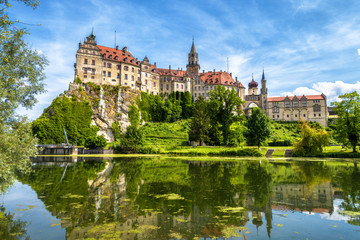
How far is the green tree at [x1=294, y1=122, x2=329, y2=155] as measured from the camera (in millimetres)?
37531

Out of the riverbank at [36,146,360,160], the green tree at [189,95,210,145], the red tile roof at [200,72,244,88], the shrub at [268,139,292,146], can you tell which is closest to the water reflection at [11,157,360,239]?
the riverbank at [36,146,360,160]

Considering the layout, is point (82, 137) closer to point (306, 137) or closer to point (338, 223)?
point (306, 137)

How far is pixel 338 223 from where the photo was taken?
8102mm

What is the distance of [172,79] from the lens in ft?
300

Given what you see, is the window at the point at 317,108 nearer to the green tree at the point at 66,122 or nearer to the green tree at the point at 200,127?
the green tree at the point at 200,127

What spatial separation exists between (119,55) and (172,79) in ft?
76.6

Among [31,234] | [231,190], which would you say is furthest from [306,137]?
[31,234]

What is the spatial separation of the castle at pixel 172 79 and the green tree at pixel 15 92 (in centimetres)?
4763

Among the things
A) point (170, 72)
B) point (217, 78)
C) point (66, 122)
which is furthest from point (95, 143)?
point (217, 78)

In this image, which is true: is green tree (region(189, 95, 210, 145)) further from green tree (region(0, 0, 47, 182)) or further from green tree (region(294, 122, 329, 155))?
green tree (region(0, 0, 47, 182))

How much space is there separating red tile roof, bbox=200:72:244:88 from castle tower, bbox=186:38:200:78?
4.10 m

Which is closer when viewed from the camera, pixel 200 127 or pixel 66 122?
pixel 200 127

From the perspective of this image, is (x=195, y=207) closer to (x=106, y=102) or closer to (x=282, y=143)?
(x=282, y=143)

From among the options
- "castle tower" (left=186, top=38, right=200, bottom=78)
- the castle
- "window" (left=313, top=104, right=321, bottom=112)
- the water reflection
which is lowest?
the water reflection
